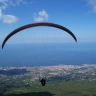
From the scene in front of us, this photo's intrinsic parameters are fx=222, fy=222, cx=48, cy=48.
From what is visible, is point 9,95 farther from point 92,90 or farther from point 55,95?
point 92,90

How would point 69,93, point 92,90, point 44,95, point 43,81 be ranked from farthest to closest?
point 92,90, point 69,93, point 44,95, point 43,81

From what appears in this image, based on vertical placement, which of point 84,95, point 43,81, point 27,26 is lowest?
point 84,95

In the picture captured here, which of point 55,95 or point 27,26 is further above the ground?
point 27,26

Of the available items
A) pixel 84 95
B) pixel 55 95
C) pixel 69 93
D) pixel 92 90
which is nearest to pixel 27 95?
pixel 55 95

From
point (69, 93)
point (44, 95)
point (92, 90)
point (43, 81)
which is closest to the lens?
point (43, 81)

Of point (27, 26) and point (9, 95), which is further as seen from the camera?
point (9, 95)

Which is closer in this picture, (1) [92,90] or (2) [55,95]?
(2) [55,95]

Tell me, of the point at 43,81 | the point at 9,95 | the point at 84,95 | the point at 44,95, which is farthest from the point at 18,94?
the point at 43,81

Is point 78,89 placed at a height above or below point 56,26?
below

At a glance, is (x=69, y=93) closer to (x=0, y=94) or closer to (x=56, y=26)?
(x=0, y=94)
